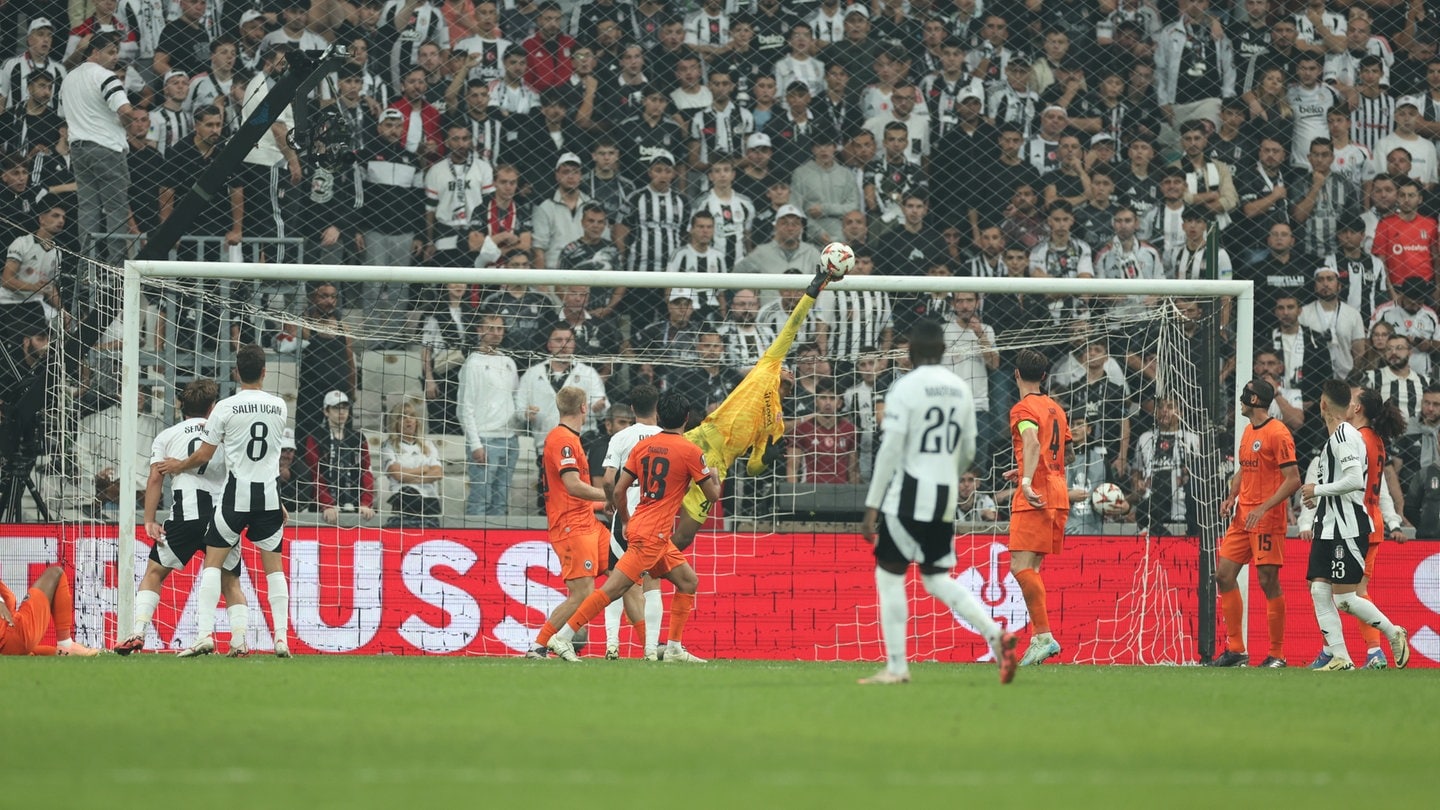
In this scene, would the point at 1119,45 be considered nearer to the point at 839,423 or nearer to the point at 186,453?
the point at 839,423

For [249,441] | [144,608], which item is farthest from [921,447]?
[144,608]

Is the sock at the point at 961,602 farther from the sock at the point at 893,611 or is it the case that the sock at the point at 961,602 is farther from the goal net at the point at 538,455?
the goal net at the point at 538,455

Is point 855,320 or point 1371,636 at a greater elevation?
point 855,320

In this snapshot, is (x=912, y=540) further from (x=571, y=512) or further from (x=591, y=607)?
(x=571, y=512)

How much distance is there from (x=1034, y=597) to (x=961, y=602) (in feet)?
9.95

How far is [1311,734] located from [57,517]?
A: 426 inches

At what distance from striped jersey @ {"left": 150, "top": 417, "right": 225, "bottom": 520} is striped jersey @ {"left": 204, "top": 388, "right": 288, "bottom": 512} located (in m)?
0.43

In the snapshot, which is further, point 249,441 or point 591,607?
point 591,607

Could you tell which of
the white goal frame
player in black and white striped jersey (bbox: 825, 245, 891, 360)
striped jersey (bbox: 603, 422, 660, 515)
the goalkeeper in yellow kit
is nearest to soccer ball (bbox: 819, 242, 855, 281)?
the goalkeeper in yellow kit

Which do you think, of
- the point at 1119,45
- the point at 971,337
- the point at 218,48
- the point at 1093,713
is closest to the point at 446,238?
the point at 218,48

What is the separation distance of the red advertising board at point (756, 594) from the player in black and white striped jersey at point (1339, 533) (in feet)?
5.84

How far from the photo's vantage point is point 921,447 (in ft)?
29.0

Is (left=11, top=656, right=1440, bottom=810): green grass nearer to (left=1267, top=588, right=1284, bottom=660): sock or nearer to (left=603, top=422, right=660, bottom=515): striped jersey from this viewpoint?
(left=1267, top=588, right=1284, bottom=660): sock

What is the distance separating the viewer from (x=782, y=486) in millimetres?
15000
